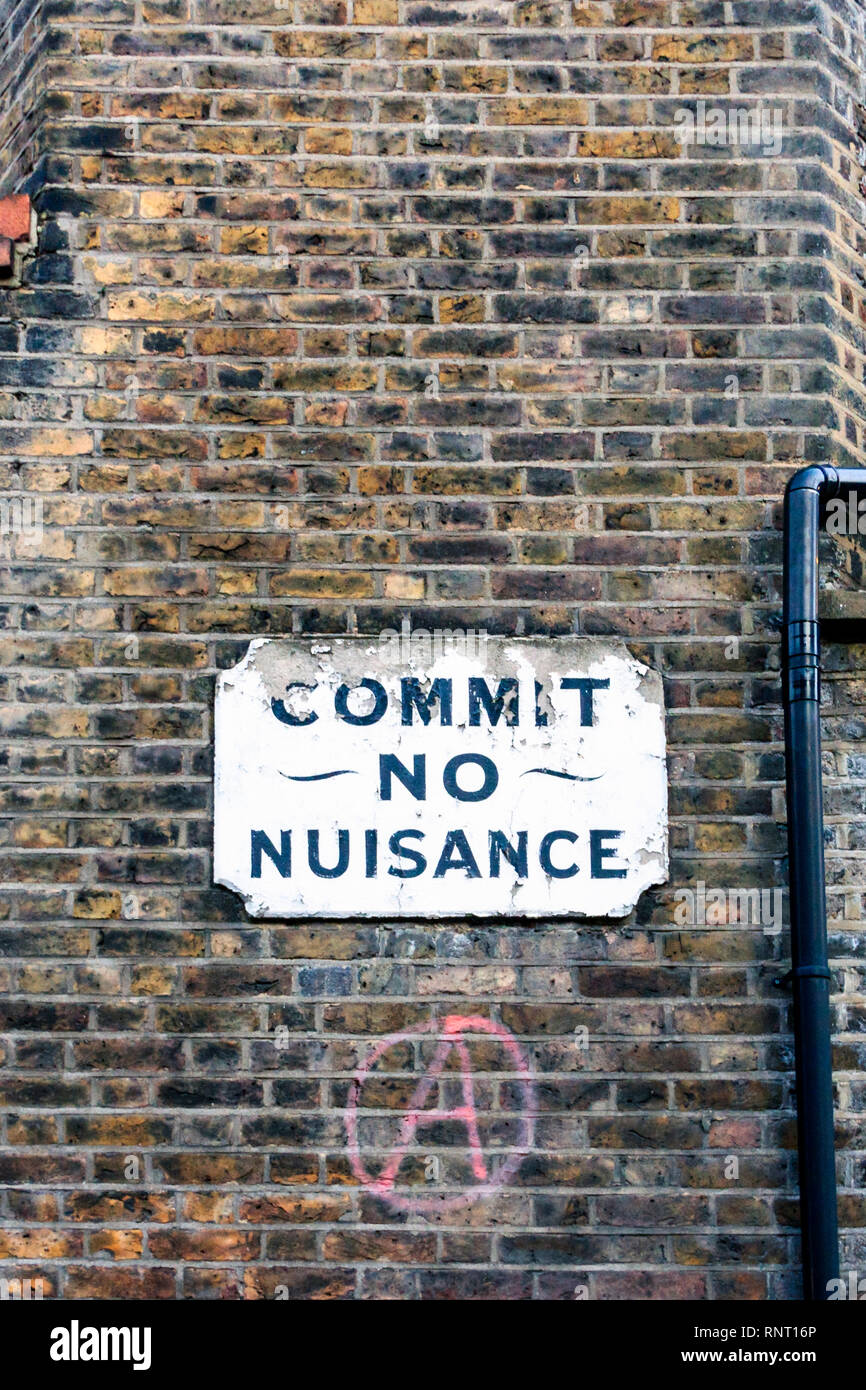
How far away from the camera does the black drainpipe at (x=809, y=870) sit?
3777 mm

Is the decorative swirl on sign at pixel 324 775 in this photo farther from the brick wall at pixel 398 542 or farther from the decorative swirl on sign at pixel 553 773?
the decorative swirl on sign at pixel 553 773

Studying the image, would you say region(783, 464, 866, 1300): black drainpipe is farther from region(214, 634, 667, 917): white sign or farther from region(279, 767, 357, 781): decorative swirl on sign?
region(279, 767, 357, 781): decorative swirl on sign

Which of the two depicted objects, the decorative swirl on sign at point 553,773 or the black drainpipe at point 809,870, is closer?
the black drainpipe at point 809,870

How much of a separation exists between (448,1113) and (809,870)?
992 mm

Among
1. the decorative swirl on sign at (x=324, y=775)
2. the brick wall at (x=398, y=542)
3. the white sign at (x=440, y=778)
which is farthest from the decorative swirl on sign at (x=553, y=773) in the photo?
the decorative swirl on sign at (x=324, y=775)

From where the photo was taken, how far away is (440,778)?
402 centimetres

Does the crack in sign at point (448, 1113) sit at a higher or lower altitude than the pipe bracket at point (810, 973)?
lower

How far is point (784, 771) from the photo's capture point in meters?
4.09

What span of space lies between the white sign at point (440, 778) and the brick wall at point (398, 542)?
0.23ft

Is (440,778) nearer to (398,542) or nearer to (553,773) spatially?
(553,773)

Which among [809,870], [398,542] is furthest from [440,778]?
[809,870]

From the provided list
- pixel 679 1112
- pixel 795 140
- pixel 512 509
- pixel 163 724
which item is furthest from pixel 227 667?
pixel 795 140

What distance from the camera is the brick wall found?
386 cm
